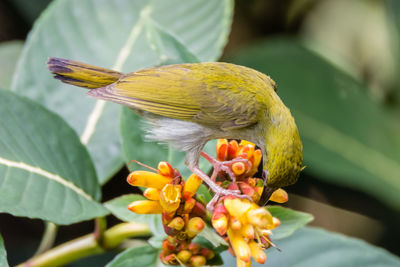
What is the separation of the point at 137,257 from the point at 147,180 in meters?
0.29

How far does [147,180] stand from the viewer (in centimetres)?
146

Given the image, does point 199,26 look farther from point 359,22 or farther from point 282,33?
point 359,22

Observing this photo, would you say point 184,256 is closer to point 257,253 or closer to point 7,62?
point 257,253

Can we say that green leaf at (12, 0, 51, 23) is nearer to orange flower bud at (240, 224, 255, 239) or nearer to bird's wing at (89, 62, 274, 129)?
bird's wing at (89, 62, 274, 129)

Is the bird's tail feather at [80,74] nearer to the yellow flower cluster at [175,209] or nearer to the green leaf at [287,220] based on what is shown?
the yellow flower cluster at [175,209]

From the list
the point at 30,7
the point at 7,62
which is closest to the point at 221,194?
the point at 7,62

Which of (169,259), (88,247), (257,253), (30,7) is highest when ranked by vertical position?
(30,7)

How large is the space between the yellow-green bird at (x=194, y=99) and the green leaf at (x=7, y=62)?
2.97ft

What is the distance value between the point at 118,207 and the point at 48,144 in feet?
1.40

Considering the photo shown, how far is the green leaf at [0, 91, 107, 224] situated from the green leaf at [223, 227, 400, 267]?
583mm

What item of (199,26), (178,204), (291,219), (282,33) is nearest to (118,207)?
(178,204)

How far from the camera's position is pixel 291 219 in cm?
161

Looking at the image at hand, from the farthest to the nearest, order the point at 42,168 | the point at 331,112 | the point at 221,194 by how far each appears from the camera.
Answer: the point at 331,112, the point at 42,168, the point at 221,194

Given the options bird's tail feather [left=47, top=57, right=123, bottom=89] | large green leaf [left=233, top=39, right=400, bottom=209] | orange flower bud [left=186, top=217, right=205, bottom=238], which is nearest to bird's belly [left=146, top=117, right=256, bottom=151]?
bird's tail feather [left=47, top=57, right=123, bottom=89]
